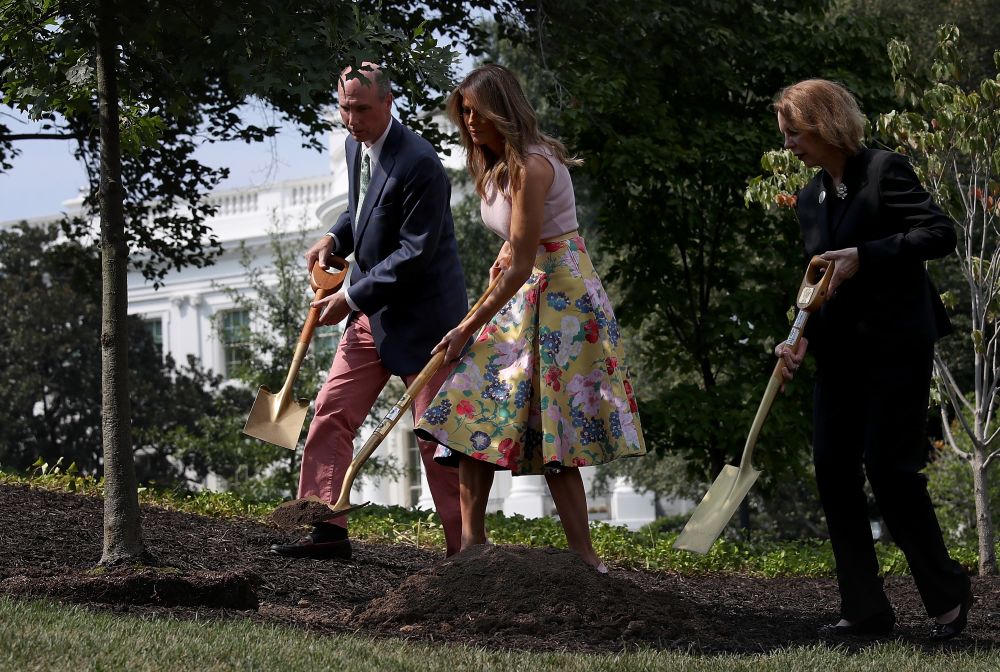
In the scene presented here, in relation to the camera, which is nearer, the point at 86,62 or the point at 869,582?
the point at 869,582

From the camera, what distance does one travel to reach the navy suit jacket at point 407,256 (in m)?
5.12

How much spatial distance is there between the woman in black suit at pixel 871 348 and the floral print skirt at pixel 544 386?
0.63m

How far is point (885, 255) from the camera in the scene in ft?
13.5

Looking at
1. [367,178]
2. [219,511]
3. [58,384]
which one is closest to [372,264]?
[367,178]

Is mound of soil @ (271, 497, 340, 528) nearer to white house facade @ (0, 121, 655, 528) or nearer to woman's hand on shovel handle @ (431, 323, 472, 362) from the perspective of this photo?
woman's hand on shovel handle @ (431, 323, 472, 362)

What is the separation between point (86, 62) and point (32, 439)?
73.5 feet

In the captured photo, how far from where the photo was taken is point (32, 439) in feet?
86.5

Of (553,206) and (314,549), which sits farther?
(314,549)

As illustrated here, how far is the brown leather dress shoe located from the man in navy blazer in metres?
0.36

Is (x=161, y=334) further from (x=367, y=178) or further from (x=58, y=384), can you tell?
(x=367, y=178)

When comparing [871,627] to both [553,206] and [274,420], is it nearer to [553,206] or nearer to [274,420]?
[553,206]

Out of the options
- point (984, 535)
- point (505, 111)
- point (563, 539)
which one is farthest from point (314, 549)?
point (984, 535)

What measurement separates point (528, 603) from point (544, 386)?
736mm

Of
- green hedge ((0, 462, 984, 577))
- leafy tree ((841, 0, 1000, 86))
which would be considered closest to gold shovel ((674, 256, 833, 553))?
Result: green hedge ((0, 462, 984, 577))
